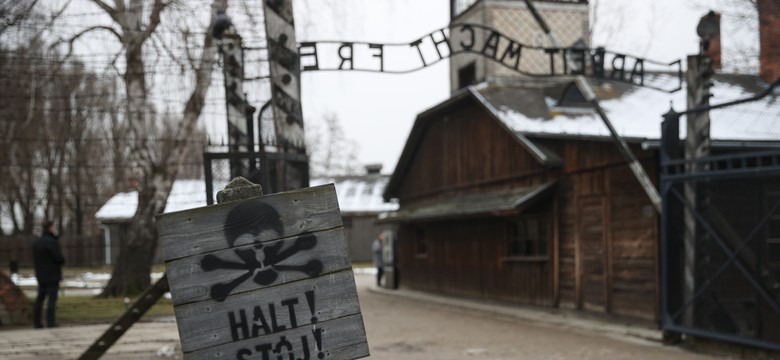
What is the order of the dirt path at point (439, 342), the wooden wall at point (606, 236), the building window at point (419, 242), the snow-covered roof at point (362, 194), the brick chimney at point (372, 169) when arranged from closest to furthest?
the dirt path at point (439, 342) < the wooden wall at point (606, 236) < the building window at point (419, 242) < the snow-covered roof at point (362, 194) < the brick chimney at point (372, 169)

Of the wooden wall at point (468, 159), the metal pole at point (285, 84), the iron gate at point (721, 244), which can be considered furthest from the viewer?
the wooden wall at point (468, 159)

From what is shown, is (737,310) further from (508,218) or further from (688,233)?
(508,218)

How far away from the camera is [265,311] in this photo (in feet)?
12.5

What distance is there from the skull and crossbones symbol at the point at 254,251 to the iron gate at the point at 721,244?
7267 mm

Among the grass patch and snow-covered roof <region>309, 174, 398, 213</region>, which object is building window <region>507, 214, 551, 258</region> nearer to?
the grass patch

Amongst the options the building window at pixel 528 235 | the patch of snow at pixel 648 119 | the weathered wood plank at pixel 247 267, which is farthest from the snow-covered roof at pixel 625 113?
the weathered wood plank at pixel 247 267

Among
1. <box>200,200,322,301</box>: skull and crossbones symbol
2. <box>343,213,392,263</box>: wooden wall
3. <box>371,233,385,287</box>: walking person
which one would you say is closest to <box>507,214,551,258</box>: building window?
<box>371,233,385,287</box>: walking person

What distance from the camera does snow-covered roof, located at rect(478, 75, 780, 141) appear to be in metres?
14.7

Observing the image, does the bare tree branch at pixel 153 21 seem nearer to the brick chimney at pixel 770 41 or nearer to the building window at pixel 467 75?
the building window at pixel 467 75

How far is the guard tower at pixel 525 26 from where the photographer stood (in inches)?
869

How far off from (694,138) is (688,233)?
50.6 inches

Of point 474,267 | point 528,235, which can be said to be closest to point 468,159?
point 474,267

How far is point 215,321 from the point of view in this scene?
374 centimetres

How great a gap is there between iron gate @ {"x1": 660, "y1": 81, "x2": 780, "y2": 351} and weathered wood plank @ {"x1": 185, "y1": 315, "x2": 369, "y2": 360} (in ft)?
23.0
